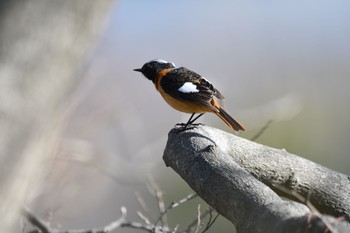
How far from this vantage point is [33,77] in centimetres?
155

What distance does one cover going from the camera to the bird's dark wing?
4066mm

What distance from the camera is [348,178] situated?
11.4 feet

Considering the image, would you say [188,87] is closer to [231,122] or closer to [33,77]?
[231,122]

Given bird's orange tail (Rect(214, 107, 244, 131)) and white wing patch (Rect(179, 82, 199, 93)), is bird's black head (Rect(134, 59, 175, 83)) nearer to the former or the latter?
white wing patch (Rect(179, 82, 199, 93))

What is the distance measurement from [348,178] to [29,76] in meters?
2.26

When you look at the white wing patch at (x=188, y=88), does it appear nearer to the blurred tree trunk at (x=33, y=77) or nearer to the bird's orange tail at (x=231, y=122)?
the bird's orange tail at (x=231, y=122)

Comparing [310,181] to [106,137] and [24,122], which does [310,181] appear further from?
[106,137]

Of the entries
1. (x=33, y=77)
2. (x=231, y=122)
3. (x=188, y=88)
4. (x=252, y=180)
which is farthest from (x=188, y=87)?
(x=33, y=77)

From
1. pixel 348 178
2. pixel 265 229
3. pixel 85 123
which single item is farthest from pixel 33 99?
pixel 85 123

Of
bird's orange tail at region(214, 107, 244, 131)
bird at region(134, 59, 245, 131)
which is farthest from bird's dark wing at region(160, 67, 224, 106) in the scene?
bird's orange tail at region(214, 107, 244, 131)

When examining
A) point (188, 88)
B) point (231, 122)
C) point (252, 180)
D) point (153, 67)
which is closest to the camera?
point (252, 180)

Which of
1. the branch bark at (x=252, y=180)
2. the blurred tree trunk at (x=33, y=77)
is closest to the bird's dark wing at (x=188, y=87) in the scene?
the branch bark at (x=252, y=180)

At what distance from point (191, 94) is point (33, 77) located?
256 cm

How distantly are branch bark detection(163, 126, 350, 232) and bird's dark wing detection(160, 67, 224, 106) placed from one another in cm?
62
